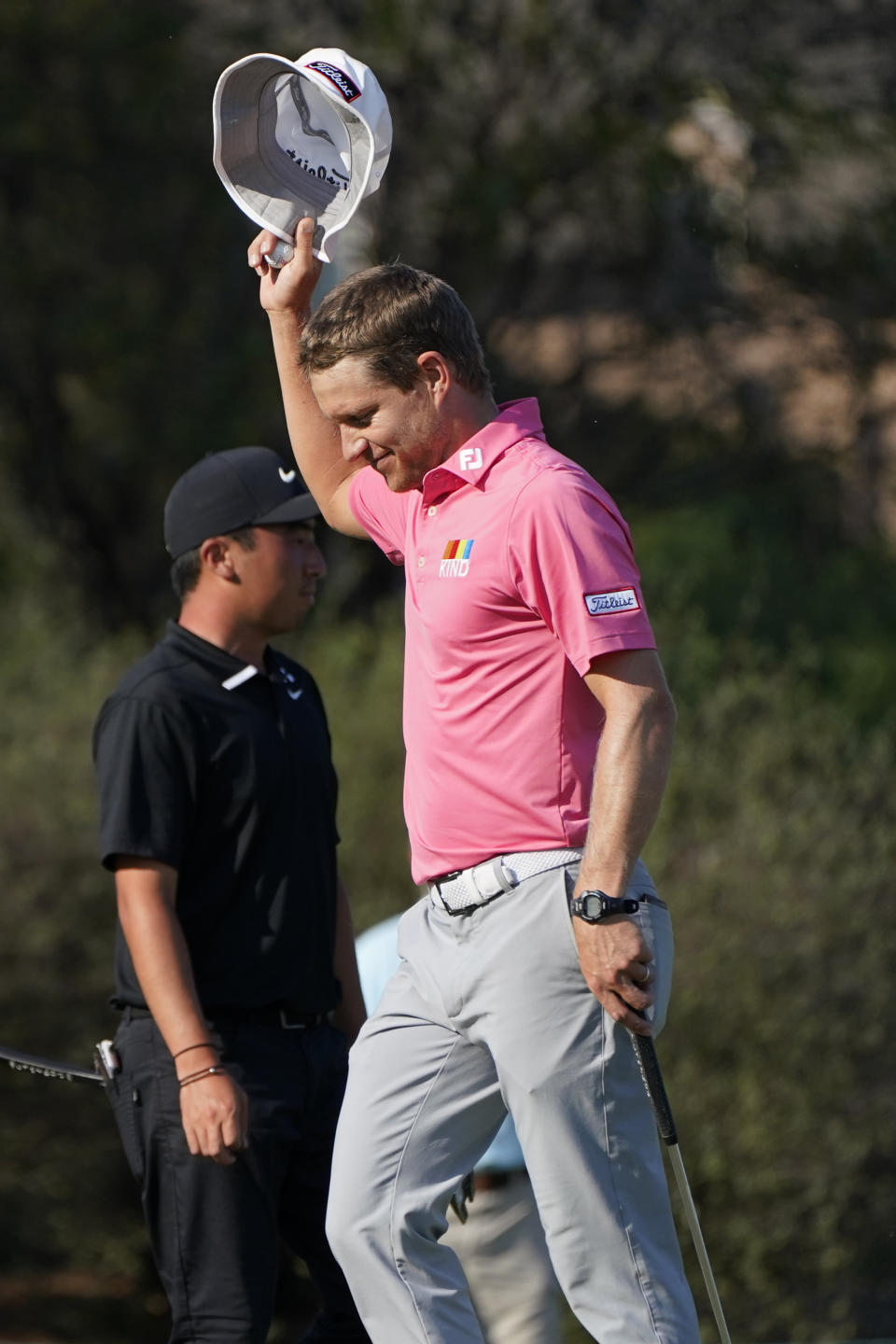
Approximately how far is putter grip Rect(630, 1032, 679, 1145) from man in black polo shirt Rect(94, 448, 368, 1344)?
37.3 inches

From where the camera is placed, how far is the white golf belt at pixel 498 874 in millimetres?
2863

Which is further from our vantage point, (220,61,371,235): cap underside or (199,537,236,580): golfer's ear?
(199,537,236,580): golfer's ear

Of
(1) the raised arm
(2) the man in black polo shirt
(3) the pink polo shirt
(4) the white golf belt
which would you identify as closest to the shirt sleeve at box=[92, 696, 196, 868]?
(2) the man in black polo shirt

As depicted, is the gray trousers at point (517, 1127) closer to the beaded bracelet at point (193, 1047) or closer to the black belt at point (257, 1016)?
the beaded bracelet at point (193, 1047)

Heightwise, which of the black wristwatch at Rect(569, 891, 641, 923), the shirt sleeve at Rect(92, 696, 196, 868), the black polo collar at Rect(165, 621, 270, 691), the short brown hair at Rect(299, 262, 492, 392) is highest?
the short brown hair at Rect(299, 262, 492, 392)

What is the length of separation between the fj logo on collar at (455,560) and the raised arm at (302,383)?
389mm

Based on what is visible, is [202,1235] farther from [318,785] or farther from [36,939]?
[36,939]

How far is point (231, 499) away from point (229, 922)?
3.01 ft

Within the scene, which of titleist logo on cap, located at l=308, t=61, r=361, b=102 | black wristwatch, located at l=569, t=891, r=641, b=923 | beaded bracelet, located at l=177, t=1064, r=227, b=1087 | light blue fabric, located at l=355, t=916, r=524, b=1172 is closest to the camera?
black wristwatch, located at l=569, t=891, r=641, b=923

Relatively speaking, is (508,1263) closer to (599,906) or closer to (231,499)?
(599,906)

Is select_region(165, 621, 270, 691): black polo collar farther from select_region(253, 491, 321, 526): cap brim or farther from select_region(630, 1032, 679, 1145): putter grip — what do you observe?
select_region(630, 1032, 679, 1145): putter grip

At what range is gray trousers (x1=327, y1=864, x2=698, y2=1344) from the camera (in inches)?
110

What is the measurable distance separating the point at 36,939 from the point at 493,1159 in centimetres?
379

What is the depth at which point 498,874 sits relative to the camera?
288 cm
